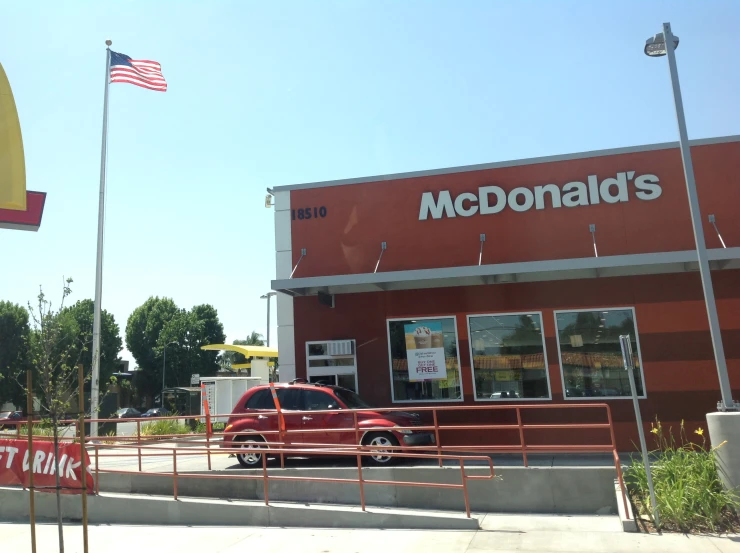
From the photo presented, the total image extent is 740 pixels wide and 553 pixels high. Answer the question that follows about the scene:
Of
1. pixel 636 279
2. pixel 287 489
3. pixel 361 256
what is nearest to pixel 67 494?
pixel 287 489

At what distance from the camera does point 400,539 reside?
7672 mm

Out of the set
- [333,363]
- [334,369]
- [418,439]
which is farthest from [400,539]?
[333,363]

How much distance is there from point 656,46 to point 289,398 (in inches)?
345

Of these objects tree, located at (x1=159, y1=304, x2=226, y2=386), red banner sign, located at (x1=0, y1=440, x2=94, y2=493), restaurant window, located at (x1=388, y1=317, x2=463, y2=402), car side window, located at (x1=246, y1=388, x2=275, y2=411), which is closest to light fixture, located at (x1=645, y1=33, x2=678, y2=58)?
restaurant window, located at (x1=388, y1=317, x2=463, y2=402)

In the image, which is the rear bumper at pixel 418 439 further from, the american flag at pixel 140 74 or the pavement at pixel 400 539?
the american flag at pixel 140 74

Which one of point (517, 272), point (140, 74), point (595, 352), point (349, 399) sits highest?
point (140, 74)

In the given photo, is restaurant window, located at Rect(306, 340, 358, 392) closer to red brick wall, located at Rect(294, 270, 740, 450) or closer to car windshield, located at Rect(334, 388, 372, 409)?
red brick wall, located at Rect(294, 270, 740, 450)

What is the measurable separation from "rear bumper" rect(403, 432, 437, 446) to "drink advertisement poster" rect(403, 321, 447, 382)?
6.01ft

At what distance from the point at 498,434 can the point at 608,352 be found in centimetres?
288

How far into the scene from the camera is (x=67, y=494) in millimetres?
9945

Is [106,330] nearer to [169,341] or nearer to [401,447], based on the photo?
[169,341]

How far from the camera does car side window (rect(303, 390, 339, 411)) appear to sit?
11.6 meters

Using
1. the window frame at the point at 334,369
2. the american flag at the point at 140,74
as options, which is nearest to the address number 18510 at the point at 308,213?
the window frame at the point at 334,369

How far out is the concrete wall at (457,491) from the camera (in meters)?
8.81
